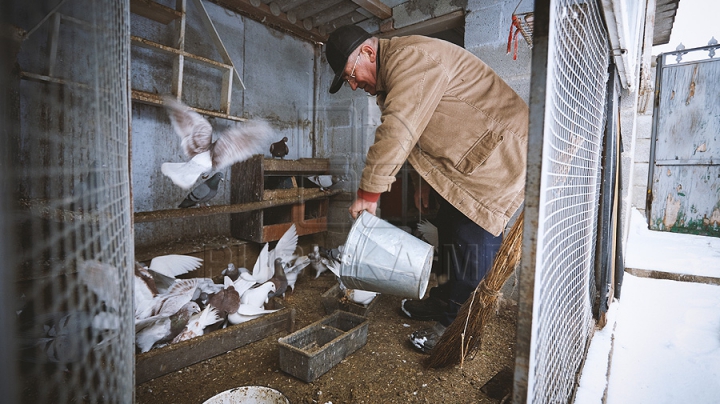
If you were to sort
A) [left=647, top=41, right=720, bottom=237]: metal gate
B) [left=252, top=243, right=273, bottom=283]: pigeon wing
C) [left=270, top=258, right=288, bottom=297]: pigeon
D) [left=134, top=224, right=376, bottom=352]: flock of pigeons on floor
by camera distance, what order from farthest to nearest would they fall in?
[left=647, top=41, right=720, bottom=237]: metal gate < [left=270, top=258, right=288, bottom=297]: pigeon < [left=252, top=243, right=273, bottom=283]: pigeon wing < [left=134, top=224, right=376, bottom=352]: flock of pigeons on floor

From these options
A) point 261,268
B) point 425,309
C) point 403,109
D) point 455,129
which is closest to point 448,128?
point 455,129

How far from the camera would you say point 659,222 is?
4402mm

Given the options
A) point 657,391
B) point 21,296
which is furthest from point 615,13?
point 21,296

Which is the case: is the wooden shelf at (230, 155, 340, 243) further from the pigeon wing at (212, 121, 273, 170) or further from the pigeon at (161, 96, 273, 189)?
the pigeon at (161, 96, 273, 189)

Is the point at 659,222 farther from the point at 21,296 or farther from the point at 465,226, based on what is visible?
the point at 21,296

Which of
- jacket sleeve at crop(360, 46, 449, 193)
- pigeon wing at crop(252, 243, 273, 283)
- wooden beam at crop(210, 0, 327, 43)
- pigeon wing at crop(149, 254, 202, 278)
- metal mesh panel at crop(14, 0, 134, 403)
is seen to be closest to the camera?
metal mesh panel at crop(14, 0, 134, 403)

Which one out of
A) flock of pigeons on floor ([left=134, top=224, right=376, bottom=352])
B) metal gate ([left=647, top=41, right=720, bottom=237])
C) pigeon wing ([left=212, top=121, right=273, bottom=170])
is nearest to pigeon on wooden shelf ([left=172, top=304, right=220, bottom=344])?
flock of pigeons on floor ([left=134, top=224, right=376, bottom=352])

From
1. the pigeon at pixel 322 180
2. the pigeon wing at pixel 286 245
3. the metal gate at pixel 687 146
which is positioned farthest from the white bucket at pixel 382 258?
the metal gate at pixel 687 146

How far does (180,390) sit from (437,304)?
4.83 feet

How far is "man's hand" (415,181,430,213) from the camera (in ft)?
9.72

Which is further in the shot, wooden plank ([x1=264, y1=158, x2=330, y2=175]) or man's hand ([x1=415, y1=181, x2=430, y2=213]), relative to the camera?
man's hand ([x1=415, y1=181, x2=430, y2=213])

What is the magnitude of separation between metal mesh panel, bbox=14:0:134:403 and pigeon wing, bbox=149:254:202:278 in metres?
0.48

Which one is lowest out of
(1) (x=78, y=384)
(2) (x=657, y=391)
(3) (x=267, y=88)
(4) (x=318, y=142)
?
(1) (x=78, y=384)

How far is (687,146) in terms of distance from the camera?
4.14m
